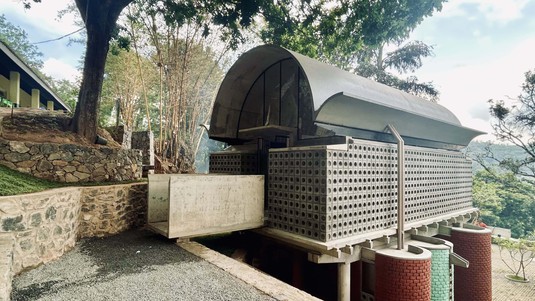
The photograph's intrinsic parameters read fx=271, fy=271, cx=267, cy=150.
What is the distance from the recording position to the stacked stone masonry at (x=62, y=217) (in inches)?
133

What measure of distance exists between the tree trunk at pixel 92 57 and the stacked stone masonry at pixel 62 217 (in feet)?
8.37

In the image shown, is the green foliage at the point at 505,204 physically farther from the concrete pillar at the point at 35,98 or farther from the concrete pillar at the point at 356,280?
the concrete pillar at the point at 35,98

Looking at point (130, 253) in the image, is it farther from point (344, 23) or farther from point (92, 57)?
point (344, 23)

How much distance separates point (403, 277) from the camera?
469 centimetres

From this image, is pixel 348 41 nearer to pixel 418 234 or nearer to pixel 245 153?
pixel 245 153

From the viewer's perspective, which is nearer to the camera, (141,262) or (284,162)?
(141,262)

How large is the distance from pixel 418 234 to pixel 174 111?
Result: 1058cm

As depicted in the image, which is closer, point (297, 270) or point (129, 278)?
point (129, 278)

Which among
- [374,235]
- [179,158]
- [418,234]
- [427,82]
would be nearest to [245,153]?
[374,235]

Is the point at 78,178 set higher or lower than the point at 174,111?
lower

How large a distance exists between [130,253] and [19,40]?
3515 cm

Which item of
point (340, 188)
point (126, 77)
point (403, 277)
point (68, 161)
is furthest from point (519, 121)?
point (126, 77)

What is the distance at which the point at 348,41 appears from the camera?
28.7 ft

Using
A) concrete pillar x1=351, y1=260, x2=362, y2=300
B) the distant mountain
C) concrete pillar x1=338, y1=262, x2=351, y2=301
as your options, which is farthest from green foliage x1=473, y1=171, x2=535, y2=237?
concrete pillar x1=338, y1=262, x2=351, y2=301
